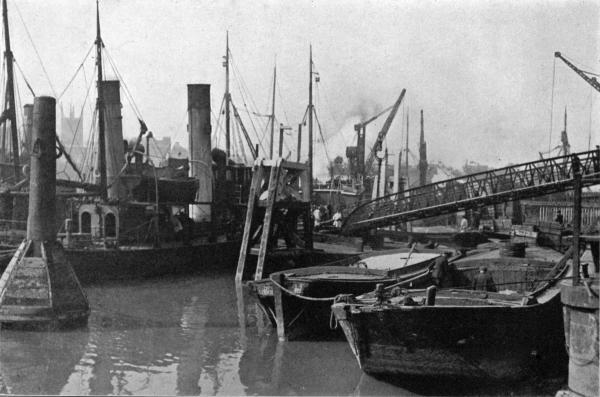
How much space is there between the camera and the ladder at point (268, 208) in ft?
57.2

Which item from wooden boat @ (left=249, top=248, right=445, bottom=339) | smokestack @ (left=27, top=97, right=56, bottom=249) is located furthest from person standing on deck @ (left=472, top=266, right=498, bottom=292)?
smokestack @ (left=27, top=97, right=56, bottom=249)

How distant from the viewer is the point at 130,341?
39.4 ft

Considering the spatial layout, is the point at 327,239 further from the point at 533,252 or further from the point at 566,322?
the point at 566,322

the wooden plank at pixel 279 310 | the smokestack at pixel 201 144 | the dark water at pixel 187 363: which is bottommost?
the dark water at pixel 187 363

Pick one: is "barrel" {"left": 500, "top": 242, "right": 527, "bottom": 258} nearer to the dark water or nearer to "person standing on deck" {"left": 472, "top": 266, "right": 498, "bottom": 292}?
"person standing on deck" {"left": 472, "top": 266, "right": 498, "bottom": 292}

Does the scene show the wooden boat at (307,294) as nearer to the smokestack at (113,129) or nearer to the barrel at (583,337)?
the barrel at (583,337)

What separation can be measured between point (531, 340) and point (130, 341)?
8196 mm

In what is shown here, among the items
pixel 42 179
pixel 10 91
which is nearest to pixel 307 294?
pixel 42 179

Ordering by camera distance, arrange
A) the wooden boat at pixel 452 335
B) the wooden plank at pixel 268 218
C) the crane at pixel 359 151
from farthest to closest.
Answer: the crane at pixel 359 151
the wooden plank at pixel 268 218
the wooden boat at pixel 452 335

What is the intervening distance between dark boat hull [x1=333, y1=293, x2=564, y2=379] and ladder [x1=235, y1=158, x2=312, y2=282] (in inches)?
286

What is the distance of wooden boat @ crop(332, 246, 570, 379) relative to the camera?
8828 millimetres

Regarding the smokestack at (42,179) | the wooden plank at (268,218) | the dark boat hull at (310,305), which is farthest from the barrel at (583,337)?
the smokestack at (42,179)

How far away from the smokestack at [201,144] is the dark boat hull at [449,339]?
2049cm

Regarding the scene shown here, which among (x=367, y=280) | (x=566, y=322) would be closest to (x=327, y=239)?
(x=367, y=280)
